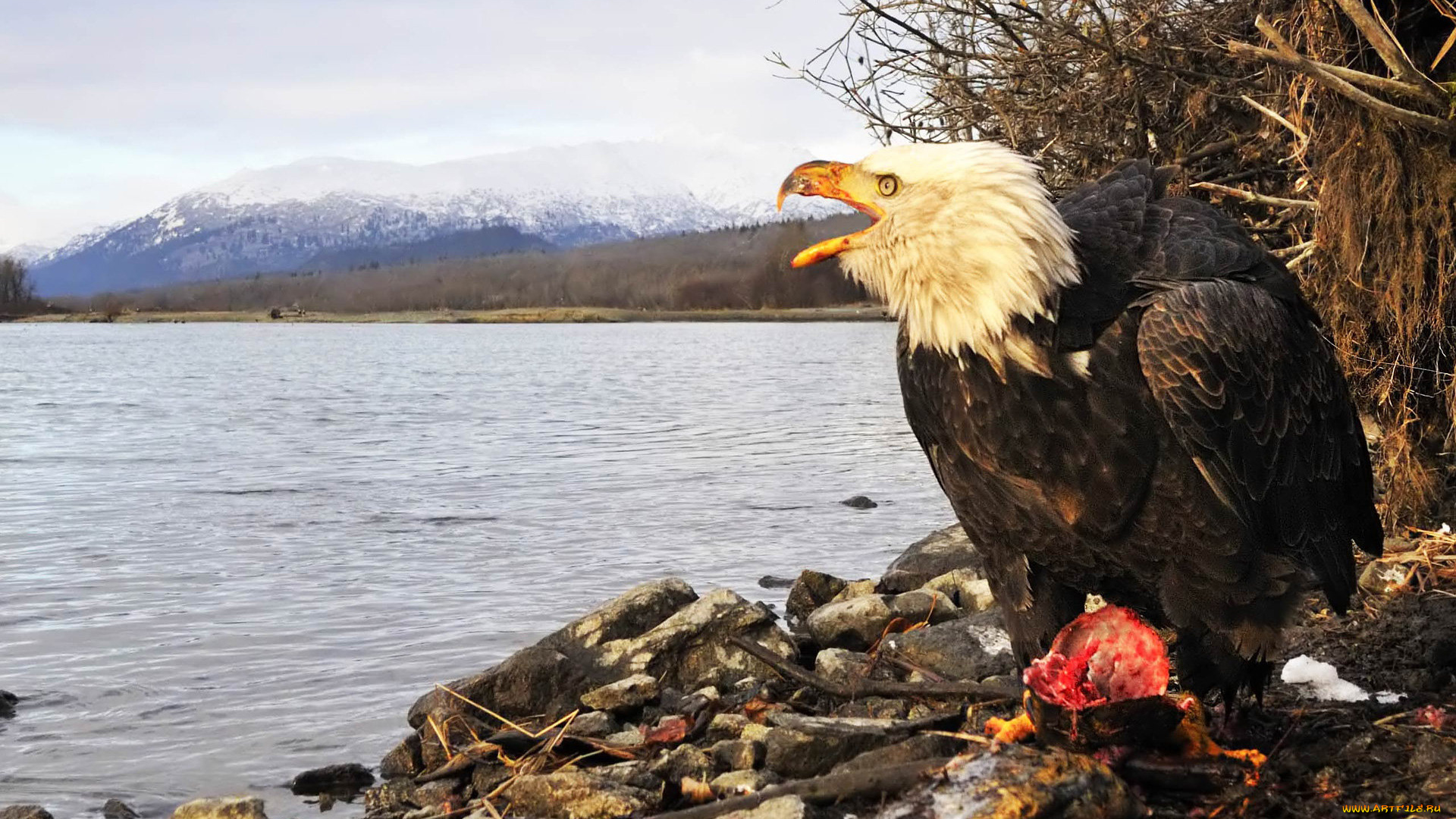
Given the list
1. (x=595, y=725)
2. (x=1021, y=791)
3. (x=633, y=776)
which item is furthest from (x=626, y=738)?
(x=1021, y=791)

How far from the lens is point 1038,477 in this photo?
3.81 meters

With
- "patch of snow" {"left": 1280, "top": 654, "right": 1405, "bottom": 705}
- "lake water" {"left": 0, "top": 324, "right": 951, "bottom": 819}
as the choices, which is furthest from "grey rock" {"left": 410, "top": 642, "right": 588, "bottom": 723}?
"patch of snow" {"left": 1280, "top": 654, "right": 1405, "bottom": 705}

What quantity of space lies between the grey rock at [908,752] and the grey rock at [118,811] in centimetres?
301

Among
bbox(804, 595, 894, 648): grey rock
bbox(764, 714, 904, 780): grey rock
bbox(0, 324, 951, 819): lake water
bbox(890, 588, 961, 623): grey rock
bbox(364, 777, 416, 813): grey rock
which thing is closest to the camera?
bbox(764, 714, 904, 780): grey rock

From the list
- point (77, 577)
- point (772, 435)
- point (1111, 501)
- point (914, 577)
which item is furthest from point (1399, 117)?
point (772, 435)

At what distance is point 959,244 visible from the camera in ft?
12.1

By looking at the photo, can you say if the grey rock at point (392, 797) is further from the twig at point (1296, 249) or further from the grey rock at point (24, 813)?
the twig at point (1296, 249)

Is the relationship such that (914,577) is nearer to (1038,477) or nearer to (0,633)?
(1038,477)

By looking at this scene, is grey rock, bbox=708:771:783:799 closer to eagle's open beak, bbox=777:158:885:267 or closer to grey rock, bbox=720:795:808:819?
grey rock, bbox=720:795:808:819

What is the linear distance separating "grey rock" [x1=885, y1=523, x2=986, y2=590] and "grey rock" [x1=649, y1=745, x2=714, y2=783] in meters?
3.34

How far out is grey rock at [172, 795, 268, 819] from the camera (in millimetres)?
4867

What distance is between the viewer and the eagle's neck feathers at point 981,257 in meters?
3.67

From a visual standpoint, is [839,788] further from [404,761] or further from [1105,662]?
[404,761]

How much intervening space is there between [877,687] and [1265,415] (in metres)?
1.70
